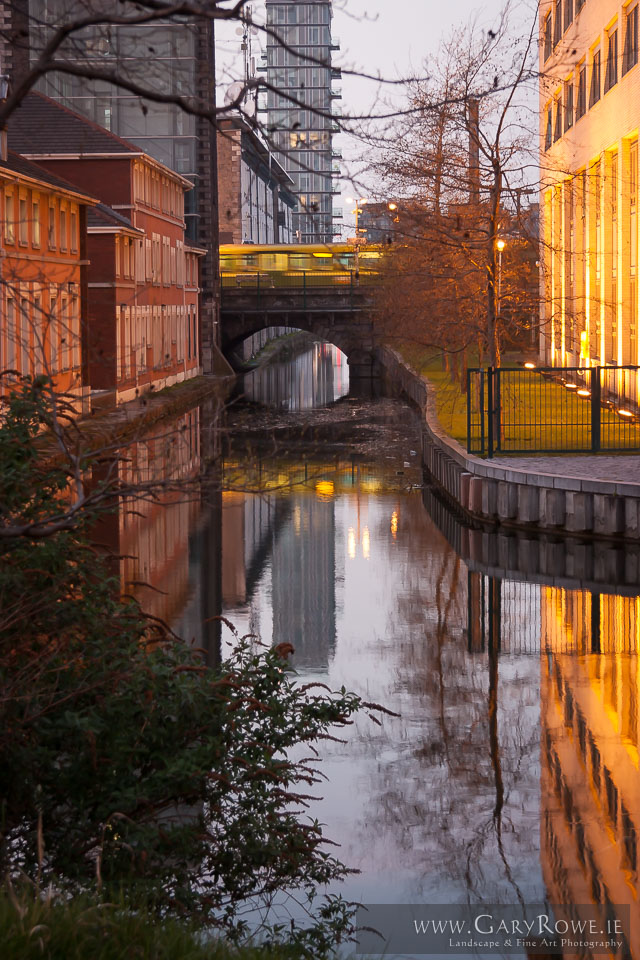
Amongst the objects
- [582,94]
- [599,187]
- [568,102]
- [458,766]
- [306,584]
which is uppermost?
[568,102]

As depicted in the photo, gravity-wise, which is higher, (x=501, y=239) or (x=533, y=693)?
(x=501, y=239)

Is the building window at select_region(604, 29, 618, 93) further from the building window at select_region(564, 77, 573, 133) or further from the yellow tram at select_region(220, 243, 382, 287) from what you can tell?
the yellow tram at select_region(220, 243, 382, 287)

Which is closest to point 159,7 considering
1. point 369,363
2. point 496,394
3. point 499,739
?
point 499,739

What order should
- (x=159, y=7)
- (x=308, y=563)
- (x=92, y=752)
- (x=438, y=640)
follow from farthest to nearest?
(x=308, y=563)
(x=438, y=640)
(x=92, y=752)
(x=159, y=7)

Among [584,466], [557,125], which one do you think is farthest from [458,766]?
[557,125]

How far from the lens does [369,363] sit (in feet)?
261

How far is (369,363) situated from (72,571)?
236 ft

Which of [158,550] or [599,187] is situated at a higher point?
[599,187]

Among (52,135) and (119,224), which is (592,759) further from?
(52,135)

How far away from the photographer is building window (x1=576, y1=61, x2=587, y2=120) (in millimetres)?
48025

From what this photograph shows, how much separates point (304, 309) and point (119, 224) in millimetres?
30058

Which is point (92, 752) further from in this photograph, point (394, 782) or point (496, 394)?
point (496, 394)


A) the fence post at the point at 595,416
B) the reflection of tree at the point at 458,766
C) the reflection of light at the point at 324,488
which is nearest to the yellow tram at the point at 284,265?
the reflection of light at the point at 324,488

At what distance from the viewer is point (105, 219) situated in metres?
45.9
